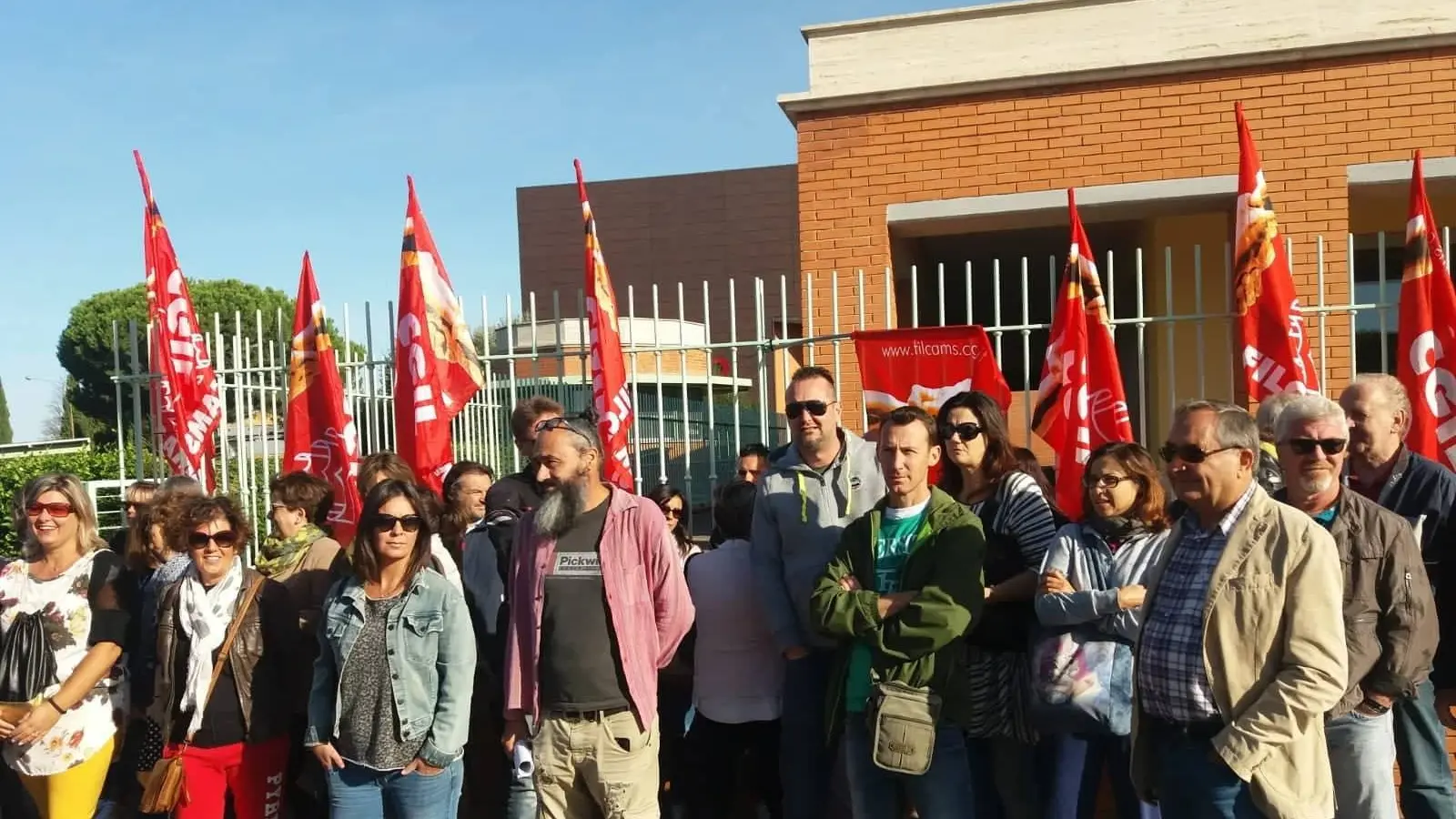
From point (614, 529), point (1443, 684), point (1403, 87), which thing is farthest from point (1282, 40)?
point (614, 529)

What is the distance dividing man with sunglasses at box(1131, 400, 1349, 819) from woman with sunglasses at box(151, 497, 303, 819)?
2952mm

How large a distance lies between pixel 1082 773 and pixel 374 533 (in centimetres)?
256

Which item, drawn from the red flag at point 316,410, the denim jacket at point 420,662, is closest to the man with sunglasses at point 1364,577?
the denim jacket at point 420,662

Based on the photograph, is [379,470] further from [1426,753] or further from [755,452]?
[1426,753]

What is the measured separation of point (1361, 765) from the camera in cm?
367

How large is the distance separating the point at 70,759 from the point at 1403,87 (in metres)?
9.02

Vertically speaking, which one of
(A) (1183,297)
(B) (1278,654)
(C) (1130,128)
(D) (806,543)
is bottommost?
(B) (1278,654)

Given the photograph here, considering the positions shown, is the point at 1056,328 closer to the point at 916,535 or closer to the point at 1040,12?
the point at 916,535

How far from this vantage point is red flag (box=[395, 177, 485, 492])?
20.5ft

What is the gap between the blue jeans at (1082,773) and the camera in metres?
3.95

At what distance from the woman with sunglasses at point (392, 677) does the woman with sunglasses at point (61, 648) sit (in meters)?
1.07

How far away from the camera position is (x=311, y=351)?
22.0 feet

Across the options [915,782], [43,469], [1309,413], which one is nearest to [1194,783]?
[915,782]

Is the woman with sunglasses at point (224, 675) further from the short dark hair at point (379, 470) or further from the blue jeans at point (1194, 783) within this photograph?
the blue jeans at point (1194, 783)
